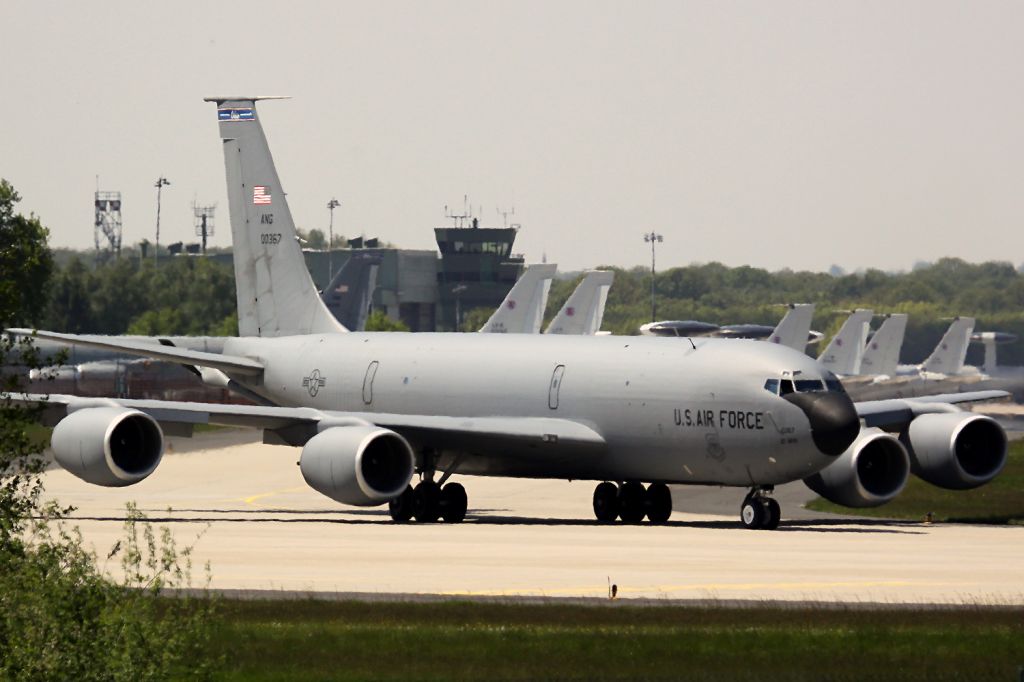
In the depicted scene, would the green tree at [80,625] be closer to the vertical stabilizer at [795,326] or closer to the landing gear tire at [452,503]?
the landing gear tire at [452,503]

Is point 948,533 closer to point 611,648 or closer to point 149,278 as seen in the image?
point 611,648

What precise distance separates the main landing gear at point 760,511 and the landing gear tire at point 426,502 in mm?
7874

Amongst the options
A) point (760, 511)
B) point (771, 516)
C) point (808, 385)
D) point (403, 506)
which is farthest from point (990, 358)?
point (808, 385)

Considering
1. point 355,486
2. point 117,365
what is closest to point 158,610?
point 355,486

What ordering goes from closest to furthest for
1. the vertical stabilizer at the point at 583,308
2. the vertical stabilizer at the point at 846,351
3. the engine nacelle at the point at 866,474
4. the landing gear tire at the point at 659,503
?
the engine nacelle at the point at 866,474, the landing gear tire at the point at 659,503, the vertical stabilizer at the point at 583,308, the vertical stabilizer at the point at 846,351

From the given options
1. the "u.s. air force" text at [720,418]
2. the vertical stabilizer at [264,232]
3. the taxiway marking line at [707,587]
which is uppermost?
the vertical stabilizer at [264,232]

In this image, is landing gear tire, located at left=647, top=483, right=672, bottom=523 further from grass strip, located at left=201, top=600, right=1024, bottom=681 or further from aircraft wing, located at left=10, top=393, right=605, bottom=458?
grass strip, located at left=201, top=600, right=1024, bottom=681

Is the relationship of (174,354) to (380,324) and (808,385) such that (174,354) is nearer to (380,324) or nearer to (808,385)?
(808,385)

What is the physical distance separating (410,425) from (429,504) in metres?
2.20

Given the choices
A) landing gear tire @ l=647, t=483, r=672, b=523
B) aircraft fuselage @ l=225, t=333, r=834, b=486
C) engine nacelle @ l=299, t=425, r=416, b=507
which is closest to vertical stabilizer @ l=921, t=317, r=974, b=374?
aircraft fuselage @ l=225, t=333, r=834, b=486

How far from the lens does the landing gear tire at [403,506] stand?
47156 millimetres

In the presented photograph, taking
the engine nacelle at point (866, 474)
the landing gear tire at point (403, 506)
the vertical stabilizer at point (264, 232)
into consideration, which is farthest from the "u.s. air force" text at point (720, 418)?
the vertical stabilizer at point (264, 232)

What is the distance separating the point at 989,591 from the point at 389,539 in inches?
559

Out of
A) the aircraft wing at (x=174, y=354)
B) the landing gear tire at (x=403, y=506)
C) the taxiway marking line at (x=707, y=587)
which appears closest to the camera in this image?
the taxiway marking line at (x=707, y=587)
